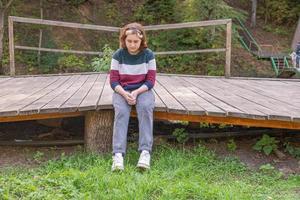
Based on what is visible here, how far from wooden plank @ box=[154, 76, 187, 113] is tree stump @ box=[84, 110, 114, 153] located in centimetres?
58

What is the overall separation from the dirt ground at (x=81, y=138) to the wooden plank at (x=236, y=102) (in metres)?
0.40

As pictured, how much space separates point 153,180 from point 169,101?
1.34 metres

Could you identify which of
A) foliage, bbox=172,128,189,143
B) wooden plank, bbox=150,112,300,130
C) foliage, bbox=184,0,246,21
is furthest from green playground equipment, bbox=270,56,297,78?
wooden plank, bbox=150,112,300,130

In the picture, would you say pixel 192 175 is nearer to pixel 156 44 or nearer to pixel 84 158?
pixel 84 158

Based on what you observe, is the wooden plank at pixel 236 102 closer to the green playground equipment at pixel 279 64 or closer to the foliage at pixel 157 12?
the foliage at pixel 157 12

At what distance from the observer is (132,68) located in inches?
160

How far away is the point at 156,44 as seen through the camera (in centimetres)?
1633

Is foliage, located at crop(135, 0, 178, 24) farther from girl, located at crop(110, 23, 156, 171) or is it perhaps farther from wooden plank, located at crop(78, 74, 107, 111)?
girl, located at crop(110, 23, 156, 171)

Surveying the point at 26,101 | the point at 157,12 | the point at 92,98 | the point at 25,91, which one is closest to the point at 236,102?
the point at 92,98

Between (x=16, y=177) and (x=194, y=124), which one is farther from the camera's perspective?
(x=194, y=124)

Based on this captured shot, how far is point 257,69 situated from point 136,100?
14487 millimetres

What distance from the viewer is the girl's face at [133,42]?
389cm

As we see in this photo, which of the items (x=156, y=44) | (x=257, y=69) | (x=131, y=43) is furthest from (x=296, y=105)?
(x=257, y=69)

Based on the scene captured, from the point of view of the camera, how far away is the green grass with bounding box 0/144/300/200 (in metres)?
3.01
